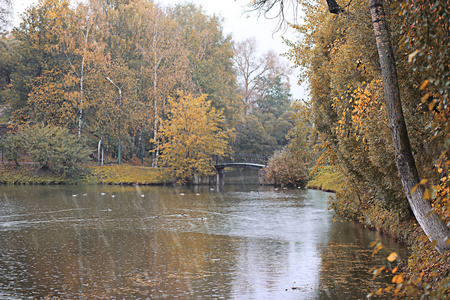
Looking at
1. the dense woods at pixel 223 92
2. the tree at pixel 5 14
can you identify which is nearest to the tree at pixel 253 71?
the dense woods at pixel 223 92

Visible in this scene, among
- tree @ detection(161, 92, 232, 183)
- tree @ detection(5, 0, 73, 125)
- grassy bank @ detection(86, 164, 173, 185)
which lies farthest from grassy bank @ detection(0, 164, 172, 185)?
tree @ detection(5, 0, 73, 125)

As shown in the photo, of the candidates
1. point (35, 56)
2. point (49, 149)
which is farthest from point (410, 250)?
point (35, 56)

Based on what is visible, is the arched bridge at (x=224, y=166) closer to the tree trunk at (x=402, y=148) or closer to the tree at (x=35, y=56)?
the tree at (x=35, y=56)

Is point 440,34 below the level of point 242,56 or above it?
below

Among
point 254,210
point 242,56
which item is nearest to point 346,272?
point 254,210

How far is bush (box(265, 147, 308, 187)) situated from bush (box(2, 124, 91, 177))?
555 inches

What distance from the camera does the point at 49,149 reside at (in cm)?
3503

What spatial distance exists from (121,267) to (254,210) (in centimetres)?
1129

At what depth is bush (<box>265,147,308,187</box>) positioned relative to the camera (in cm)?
3572

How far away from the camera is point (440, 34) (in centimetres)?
379

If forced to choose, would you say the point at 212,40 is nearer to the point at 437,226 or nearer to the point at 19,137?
the point at 19,137

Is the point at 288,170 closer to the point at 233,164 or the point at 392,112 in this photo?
the point at 233,164

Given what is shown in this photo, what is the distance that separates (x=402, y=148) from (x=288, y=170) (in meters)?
30.0

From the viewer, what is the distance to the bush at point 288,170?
35719 millimetres
